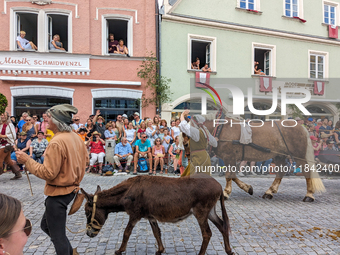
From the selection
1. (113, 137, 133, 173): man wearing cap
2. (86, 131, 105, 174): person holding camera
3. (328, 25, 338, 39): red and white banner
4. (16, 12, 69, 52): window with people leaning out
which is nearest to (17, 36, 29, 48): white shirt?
(16, 12, 69, 52): window with people leaning out

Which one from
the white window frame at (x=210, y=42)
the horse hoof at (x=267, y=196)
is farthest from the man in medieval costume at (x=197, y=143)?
the white window frame at (x=210, y=42)

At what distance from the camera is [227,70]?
16078 millimetres

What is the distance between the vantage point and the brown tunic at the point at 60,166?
2.90 metres

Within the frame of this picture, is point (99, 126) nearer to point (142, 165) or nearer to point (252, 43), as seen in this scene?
point (142, 165)

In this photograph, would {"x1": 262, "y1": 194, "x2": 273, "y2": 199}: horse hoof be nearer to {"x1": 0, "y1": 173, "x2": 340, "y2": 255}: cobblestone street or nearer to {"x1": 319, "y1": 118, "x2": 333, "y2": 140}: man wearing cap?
{"x1": 0, "y1": 173, "x2": 340, "y2": 255}: cobblestone street

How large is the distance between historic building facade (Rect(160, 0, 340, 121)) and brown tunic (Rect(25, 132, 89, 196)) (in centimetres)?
Answer: 1066

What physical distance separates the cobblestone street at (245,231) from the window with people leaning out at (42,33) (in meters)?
9.27

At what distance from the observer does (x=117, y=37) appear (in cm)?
1517

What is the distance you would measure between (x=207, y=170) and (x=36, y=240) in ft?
10.2

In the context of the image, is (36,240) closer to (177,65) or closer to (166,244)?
(166,244)

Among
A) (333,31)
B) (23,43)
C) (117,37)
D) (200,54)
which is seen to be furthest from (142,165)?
(333,31)

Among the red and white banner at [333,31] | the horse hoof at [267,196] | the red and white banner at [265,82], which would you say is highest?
the red and white banner at [333,31]

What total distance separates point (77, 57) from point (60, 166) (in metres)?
12.2

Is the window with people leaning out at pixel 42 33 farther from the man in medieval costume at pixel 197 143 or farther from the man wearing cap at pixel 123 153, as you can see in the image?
the man in medieval costume at pixel 197 143
